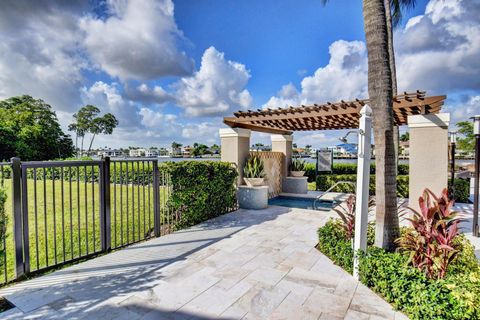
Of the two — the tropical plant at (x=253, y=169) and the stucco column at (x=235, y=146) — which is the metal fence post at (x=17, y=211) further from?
Result: the tropical plant at (x=253, y=169)

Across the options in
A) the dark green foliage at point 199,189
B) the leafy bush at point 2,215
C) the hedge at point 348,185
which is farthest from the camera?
the hedge at point 348,185

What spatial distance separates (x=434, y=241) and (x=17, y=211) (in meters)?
5.23

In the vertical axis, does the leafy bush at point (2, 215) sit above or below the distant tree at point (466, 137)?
below

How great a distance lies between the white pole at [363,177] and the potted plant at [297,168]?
26.7 feet

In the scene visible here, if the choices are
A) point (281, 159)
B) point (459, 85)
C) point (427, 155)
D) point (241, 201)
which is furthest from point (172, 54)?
point (459, 85)

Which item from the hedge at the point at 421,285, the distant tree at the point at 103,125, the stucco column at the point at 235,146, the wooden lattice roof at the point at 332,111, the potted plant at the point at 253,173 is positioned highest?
the distant tree at the point at 103,125

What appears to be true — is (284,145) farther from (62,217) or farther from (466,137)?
(466,137)

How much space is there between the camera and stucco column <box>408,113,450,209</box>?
203 inches

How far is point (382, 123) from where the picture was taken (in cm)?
336

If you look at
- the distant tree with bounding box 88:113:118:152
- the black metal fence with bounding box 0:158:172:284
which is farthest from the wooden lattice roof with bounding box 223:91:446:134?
the distant tree with bounding box 88:113:118:152

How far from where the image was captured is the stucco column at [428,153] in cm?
516

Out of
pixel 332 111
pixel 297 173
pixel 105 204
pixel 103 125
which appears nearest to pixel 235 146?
pixel 332 111

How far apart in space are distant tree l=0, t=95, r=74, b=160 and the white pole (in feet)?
91.0

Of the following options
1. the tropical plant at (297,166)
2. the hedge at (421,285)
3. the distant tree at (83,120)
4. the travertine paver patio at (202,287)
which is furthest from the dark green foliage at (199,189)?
the distant tree at (83,120)
